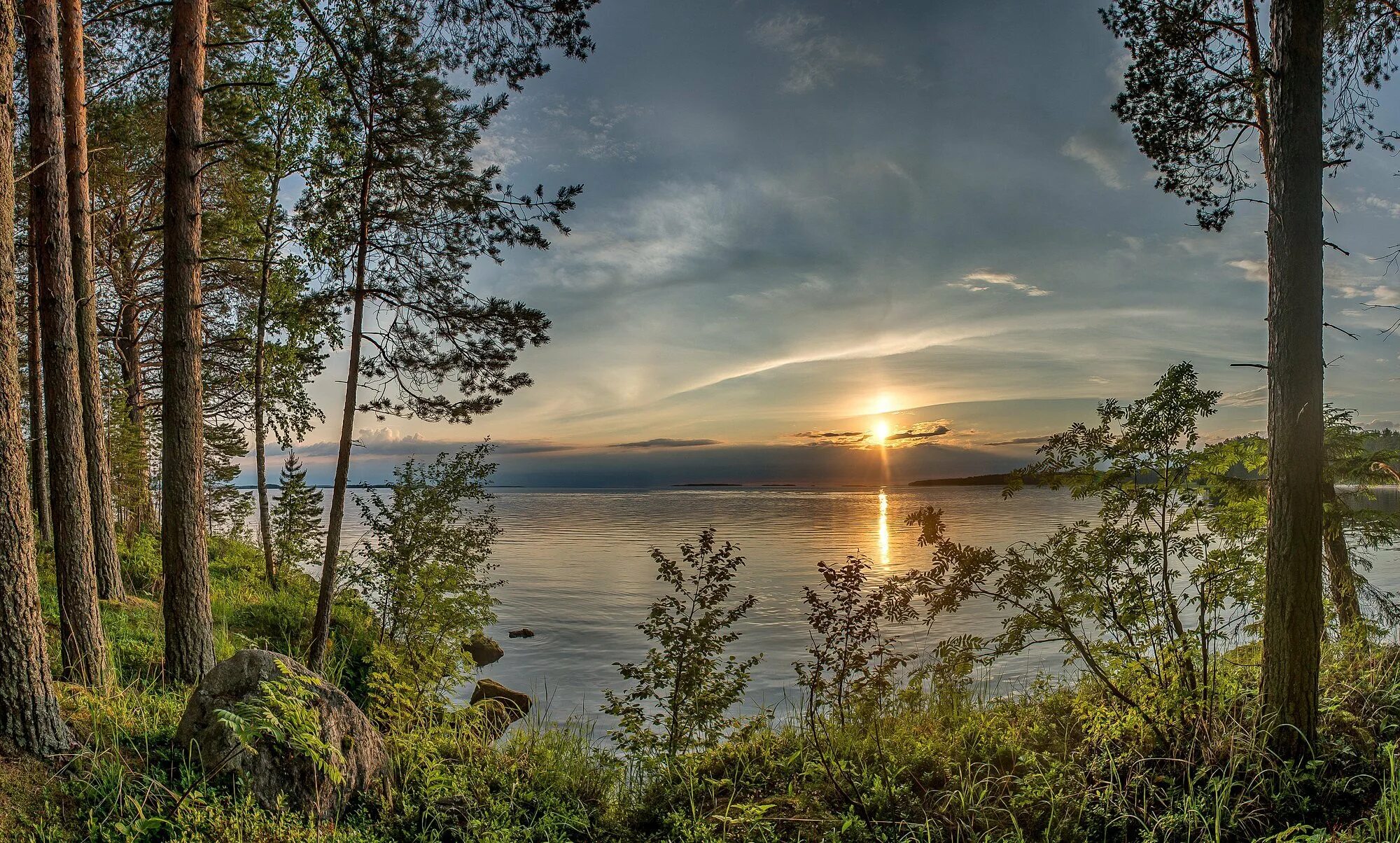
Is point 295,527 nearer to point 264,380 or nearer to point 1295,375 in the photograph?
point 264,380

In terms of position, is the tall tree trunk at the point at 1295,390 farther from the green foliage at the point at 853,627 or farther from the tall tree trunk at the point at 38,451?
the tall tree trunk at the point at 38,451

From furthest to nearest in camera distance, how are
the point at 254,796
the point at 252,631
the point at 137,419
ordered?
the point at 137,419 → the point at 252,631 → the point at 254,796

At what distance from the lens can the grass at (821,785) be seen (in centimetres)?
380

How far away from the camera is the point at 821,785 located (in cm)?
463

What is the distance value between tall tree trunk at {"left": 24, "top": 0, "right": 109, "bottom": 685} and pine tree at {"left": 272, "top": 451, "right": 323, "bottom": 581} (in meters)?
8.36

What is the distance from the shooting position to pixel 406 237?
30.9 ft

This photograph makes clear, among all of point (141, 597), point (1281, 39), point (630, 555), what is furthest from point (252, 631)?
point (630, 555)

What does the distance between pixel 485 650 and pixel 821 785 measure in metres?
10.00

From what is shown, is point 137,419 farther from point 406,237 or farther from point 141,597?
point 406,237

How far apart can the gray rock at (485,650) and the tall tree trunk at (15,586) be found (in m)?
8.78

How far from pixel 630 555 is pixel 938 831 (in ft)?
69.3

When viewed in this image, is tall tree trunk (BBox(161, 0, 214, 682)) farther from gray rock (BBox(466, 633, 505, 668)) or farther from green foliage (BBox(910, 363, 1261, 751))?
gray rock (BBox(466, 633, 505, 668))

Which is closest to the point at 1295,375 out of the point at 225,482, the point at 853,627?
the point at 853,627

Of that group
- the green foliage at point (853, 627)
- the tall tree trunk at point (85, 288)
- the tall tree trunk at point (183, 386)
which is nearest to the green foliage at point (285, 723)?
the tall tree trunk at point (183, 386)
